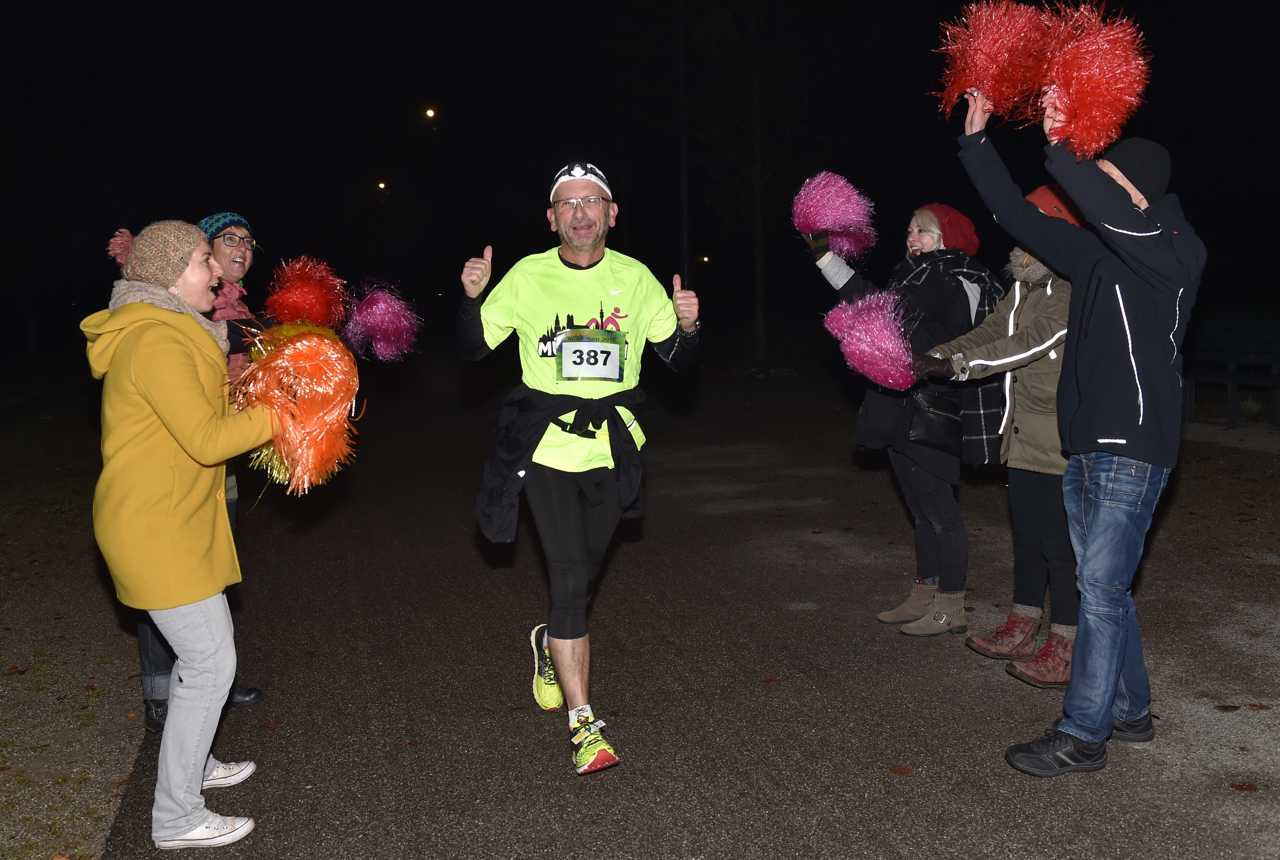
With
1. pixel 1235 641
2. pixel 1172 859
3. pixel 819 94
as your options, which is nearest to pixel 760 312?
pixel 819 94

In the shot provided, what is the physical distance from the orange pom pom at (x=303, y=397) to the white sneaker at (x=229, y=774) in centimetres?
120

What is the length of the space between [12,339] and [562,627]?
137 feet

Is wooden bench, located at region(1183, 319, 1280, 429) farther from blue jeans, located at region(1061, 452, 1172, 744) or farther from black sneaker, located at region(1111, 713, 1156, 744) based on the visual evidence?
blue jeans, located at region(1061, 452, 1172, 744)

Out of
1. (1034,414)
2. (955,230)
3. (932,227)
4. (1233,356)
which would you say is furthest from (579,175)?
(1233,356)

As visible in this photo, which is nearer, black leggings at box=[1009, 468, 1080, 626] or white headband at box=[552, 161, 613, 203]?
white headband at box=[552, 161, 613, 203]

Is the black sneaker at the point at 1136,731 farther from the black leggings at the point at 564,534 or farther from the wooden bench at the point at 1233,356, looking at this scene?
the wooden bench at the point at 1233,356

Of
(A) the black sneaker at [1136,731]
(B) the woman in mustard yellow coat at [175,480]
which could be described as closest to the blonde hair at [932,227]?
(A) the black sneaker at [1136,731]

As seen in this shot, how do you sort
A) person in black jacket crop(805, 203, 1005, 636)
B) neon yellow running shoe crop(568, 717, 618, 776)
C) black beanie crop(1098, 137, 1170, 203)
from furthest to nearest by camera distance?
person in black jacket crop(805, 203, 1005, 636) < neon yellow running shoe crop(568, 717, 618, 776) < black beanie crop(1098, 137, 1170, 203)

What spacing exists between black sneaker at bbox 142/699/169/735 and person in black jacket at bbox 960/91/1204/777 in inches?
143

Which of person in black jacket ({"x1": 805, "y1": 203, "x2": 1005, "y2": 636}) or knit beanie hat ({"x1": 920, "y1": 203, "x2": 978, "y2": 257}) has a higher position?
knit beanie hat ({"x1": 920, "y1": 203, "x2": 978, "y2": 257})

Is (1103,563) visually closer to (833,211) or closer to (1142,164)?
(1142,164)

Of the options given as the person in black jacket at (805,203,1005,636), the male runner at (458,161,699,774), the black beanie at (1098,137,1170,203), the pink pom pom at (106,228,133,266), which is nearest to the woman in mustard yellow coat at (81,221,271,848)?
the pink pom pom at (106,228,133,266)

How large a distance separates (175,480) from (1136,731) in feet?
12.6

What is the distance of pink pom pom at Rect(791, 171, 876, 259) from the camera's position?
5223 mm
